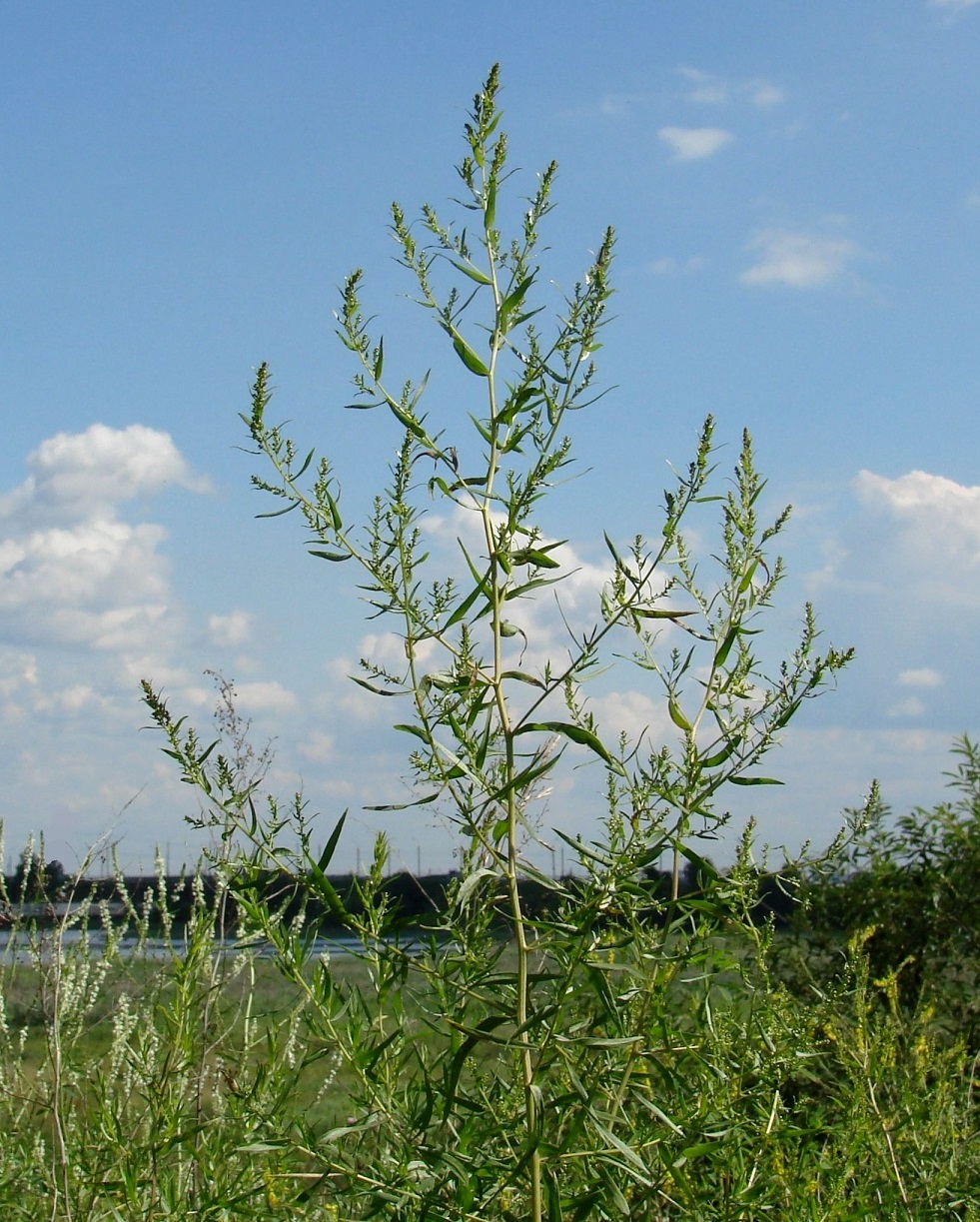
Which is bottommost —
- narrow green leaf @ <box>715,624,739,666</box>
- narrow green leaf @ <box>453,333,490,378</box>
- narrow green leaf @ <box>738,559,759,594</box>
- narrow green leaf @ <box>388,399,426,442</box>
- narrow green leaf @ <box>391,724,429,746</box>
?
narrow green leaf @ <box>391,724,429,746</box>

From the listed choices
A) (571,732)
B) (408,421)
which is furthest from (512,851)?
(408,421)

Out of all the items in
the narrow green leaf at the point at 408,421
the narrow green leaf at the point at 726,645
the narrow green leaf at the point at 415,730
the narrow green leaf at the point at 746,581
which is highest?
the narrow green leaf at the point at 408,421

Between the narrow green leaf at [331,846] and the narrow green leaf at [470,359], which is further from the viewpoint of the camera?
the narrow green leaf at [470,359]

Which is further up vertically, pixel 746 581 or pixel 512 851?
pixel 746 581

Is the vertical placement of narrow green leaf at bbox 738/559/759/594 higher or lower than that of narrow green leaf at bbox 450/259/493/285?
lower

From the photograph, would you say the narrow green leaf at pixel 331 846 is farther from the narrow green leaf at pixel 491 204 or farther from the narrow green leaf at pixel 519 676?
the narrow green leaf at pixel 491 204

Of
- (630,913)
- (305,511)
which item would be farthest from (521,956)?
(305,511)

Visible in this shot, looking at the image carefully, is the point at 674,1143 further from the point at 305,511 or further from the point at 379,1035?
the point at 305,511

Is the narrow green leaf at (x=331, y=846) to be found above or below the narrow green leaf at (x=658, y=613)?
below

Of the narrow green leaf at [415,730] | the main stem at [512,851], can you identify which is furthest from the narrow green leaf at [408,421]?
the narrow green leaf at [415,730]

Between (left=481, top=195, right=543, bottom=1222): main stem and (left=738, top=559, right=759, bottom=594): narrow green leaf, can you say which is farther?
(left=738, top=559, right=759, bottom=594): narrow green leaf

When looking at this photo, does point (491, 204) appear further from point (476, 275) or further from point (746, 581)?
point (746, 581)

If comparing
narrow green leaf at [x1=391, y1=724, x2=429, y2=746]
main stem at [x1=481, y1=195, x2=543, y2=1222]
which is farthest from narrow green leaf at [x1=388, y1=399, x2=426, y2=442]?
narrow green leaf at [x1=391, y1=724, x2=429, y2=746]

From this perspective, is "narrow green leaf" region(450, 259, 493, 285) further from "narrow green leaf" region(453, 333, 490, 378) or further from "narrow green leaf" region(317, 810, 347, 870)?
"narrow green leaf" region(317, 810, 347, 870)
